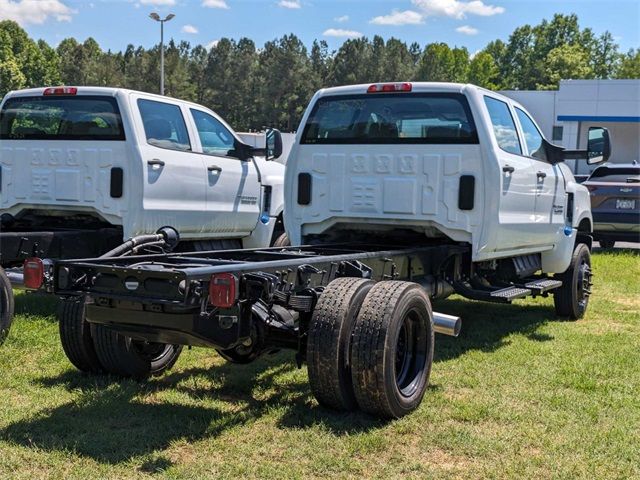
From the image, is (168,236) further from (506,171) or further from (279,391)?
(506,171)

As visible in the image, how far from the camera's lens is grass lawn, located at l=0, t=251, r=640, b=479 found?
158 inches

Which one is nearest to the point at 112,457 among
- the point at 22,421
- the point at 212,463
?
the point at 212,463

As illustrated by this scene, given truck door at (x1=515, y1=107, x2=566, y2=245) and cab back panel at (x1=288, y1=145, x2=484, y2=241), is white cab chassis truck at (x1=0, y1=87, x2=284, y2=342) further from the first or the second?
truck door at (x1=515, y1=107, x2=566, y2=245)

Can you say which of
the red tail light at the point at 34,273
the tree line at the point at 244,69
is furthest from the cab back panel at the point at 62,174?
the tree line at the point at 244,69

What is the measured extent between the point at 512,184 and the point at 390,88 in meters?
1.32

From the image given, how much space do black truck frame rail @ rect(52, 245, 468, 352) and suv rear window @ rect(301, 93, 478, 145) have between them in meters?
1.91

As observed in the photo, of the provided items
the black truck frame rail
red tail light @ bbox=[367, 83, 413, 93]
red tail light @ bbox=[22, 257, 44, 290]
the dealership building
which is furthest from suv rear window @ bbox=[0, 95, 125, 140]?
the dealership building

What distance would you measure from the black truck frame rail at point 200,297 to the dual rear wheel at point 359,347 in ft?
0.74

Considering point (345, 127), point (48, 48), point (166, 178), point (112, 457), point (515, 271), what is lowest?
point (112, 457)

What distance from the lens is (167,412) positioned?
4.83 meters

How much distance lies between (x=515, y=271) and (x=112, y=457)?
465 centimetres

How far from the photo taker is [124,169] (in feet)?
24.2

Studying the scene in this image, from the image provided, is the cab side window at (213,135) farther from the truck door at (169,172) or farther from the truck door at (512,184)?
the truck door at (512,184)

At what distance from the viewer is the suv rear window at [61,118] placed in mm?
7531
